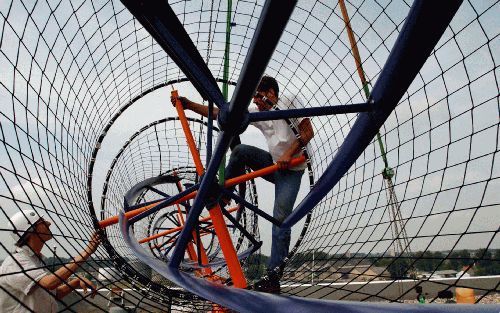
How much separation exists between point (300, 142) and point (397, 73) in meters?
1.05

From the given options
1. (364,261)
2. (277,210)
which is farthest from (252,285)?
(364,261)

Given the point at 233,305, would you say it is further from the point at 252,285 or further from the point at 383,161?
the point at 252,285

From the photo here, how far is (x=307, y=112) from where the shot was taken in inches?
44.9

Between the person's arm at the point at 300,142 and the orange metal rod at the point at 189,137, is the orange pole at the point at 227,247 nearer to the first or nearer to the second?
the orange metal rod at the point at 189,137

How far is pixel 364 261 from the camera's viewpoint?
1.58 metres

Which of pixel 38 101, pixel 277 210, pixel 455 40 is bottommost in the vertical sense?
pixel 277 210

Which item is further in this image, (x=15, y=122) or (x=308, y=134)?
(x=308, y=134)

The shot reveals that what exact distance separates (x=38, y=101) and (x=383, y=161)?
1.27m

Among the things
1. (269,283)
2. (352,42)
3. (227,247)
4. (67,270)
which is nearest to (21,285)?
(67,270)

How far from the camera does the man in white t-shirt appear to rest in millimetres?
2129

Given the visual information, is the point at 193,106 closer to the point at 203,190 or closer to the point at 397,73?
the point at 203,190

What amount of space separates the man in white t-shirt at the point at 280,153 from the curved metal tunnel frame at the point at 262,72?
0.68 meters

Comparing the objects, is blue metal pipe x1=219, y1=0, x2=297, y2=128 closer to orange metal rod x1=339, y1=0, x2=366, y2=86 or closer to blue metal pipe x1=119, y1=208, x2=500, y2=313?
blue metal pipe x1=119, y1=208, x2=500, y2=313

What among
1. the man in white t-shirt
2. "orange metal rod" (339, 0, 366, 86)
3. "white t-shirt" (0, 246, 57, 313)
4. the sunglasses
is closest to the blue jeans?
the man in white t-shirt
